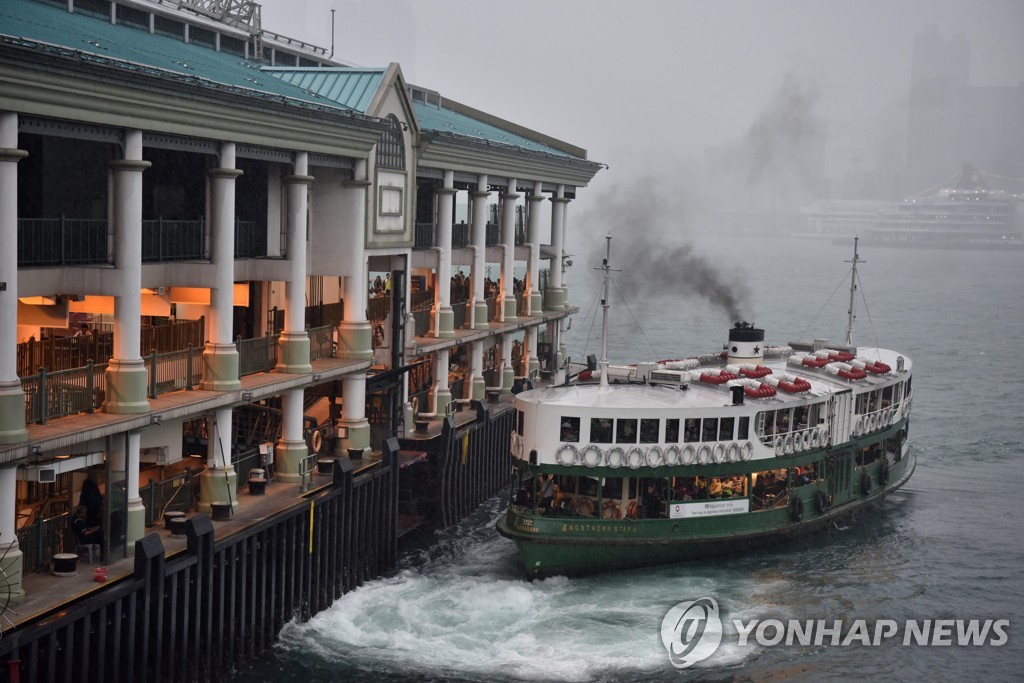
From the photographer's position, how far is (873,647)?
121 ft

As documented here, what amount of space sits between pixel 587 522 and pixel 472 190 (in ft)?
60.0

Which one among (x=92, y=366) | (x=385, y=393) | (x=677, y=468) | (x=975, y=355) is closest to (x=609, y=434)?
(x=677, y=468)

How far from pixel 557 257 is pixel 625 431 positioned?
994 inches

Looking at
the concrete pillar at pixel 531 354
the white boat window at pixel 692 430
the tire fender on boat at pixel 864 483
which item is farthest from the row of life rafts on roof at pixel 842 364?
the concrete pillar at pixel 531 354

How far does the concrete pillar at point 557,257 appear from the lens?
65.1 metres

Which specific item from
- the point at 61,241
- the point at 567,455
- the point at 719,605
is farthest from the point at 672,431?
the point at 61,241

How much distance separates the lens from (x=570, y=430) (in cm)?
4028

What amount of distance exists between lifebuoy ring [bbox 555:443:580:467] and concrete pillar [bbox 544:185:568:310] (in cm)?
2548

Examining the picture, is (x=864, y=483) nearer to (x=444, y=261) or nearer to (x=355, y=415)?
(x=444, y=261)

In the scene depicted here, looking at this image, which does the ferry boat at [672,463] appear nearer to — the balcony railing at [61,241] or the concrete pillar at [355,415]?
the concrete pillar at [355,415]

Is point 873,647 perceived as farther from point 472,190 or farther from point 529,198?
point 529,198

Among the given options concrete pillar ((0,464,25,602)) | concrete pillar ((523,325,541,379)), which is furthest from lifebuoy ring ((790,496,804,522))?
concrete pillar ((0,464,25,602))

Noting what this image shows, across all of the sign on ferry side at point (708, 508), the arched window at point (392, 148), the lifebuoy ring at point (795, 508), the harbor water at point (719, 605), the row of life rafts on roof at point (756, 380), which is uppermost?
the arched window at point (392, 148)

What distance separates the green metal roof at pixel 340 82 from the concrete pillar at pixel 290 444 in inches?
355
